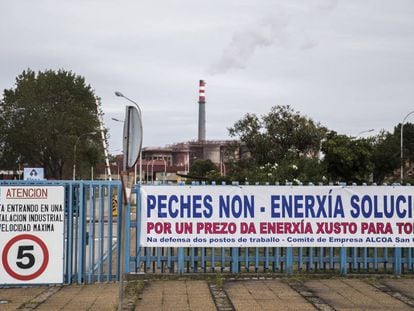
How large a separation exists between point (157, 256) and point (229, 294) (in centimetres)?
204

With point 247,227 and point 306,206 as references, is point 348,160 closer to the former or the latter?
point 306,206

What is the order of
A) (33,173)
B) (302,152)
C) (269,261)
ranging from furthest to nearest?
1. (302,152)
2. (33,173)
3. (269,261)

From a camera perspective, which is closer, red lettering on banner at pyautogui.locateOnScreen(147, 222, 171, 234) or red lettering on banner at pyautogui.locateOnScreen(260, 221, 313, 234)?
red lettering on banner at pyautogui.locateOnScreen(147, 222, 171, 234)

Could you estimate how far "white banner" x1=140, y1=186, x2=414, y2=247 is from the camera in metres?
12.0

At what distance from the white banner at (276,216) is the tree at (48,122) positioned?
1873 inches

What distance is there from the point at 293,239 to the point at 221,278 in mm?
1553

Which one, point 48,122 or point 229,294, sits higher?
point 48,122

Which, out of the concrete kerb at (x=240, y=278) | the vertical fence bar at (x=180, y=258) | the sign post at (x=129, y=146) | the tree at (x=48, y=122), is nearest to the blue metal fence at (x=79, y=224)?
the concrete kerb at (x=240, y=278)

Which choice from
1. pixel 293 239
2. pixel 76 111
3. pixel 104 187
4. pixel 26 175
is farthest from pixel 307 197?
pixel 76 111

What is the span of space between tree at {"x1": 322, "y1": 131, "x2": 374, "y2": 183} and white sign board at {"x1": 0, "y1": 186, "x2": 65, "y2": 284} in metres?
23.8

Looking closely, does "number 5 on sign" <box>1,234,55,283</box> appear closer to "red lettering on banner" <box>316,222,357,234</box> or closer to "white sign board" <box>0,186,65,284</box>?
"white sign board" <box>0,186,65,284</box>

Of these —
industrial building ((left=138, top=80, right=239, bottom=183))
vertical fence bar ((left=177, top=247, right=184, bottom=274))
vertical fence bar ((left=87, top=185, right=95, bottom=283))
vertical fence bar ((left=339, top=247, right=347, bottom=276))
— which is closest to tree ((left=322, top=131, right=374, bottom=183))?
vertical fence bar ((left=339, top=247, right=347, bottom=276))

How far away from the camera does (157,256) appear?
39.7ft

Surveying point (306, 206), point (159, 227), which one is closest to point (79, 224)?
point (159, 227)
